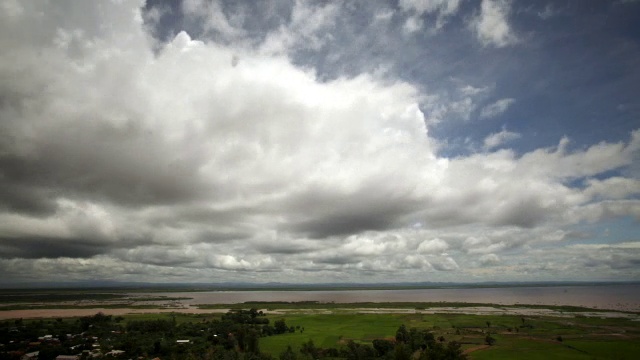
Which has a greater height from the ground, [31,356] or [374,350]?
[374,350]

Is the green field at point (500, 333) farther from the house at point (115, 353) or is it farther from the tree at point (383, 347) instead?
the house at point (115, 353)

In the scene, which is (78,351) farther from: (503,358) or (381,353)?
(503,358)

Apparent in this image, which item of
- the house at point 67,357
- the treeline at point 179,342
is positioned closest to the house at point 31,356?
the treeline at point 179,342

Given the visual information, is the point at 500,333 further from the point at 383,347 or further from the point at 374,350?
the point at 374,350

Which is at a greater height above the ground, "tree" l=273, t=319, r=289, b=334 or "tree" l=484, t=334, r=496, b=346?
"tree" l=484, t=334, r=496, b=346

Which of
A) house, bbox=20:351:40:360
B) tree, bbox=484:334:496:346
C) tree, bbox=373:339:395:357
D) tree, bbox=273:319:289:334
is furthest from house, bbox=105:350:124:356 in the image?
tree, bbox=484:334:496:346

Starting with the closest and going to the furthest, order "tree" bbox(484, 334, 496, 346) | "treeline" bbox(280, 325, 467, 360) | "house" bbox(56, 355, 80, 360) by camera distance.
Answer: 1. "house" bbox(56, 355, 80, 360)
2. "treeline" bbox(280, 325, 467, 360)
3. "tree" bbox(484, 334, 496, 346)

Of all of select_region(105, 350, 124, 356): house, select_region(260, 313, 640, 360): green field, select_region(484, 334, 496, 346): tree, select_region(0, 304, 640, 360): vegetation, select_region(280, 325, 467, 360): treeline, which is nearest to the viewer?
select_region(280, 325, 467, 360): treeline

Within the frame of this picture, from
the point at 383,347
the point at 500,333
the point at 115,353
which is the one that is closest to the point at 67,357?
the point at 115,353

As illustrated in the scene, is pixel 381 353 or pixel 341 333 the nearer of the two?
pixel 381 353

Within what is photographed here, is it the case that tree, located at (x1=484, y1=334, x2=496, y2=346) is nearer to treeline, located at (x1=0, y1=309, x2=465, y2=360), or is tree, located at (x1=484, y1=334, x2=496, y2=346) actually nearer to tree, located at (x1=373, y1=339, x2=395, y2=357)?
treeline, located at (x1=0, y1=309, x2=465, y2=360)

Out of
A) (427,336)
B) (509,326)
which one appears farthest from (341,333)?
(509,326)
